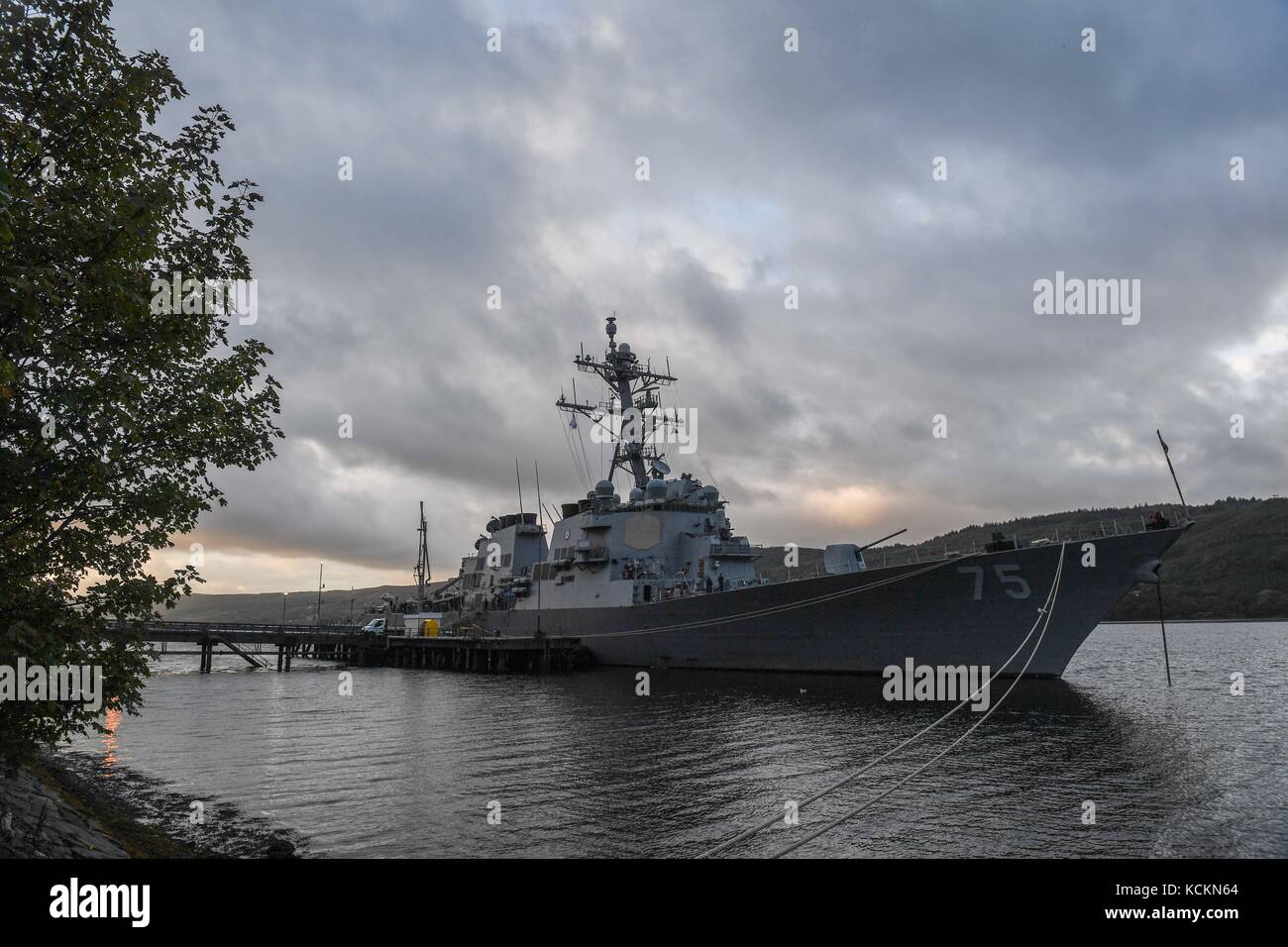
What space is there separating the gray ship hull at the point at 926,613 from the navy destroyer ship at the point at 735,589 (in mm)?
46

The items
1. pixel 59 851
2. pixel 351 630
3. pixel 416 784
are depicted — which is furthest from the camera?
pixel 351 630

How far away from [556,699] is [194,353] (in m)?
22.9

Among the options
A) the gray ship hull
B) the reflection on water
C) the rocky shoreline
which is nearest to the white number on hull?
the gray ship hull

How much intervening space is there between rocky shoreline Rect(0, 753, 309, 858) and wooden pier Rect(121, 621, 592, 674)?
25.4 metres

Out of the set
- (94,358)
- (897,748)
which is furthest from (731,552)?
(94,358)

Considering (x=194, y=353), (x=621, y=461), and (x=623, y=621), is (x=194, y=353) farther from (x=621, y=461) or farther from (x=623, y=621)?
(x=621, y=461)

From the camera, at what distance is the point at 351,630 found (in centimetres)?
6344

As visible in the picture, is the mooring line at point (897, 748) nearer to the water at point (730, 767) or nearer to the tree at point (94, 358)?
the water at point (730, 767)

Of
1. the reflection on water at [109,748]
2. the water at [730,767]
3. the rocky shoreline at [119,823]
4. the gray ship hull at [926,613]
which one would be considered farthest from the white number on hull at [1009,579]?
the reflection on water at [109,748]

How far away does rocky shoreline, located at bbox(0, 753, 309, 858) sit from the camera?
895 centimetres

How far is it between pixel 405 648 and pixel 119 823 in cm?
4194

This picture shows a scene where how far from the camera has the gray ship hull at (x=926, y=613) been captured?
2405cm

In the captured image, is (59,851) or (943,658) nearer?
(59,851)
